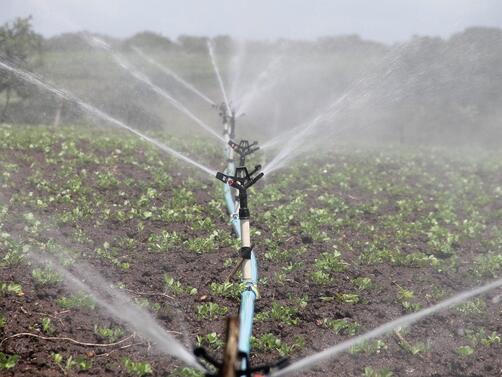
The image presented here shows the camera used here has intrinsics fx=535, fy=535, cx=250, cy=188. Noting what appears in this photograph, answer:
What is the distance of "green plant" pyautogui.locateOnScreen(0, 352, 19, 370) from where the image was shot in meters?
5.46

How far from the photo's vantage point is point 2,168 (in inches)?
456

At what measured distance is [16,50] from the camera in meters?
25.0

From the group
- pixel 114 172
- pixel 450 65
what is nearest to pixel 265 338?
pixel 114 172

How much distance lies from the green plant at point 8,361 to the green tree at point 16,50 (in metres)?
21.0

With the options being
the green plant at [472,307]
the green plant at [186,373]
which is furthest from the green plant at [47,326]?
the green plant at [472,307]

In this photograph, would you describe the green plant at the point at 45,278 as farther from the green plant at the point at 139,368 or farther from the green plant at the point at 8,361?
the green plant at the point at 139,368

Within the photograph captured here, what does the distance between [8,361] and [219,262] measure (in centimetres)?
379

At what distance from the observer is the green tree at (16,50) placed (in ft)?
79.2

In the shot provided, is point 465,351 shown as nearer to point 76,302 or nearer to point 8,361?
point 76,302

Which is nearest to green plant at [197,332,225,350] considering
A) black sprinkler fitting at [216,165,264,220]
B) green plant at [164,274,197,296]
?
green plant at [164,274,197,296]

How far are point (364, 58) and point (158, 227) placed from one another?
44482 millimetres

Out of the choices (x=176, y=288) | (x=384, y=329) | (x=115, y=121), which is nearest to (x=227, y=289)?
(x=176, y=288)

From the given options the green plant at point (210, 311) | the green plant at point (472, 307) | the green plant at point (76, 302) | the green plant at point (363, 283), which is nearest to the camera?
the green plant at point (76, 302)

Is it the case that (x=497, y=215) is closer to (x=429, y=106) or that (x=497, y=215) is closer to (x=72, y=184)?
(x=72, y=184)
